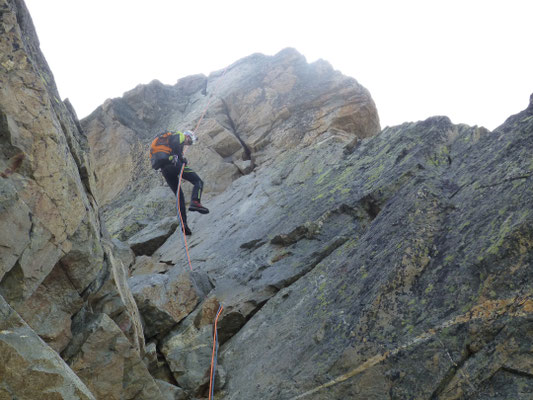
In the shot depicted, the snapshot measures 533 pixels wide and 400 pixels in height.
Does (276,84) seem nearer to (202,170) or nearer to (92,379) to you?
(202,170)

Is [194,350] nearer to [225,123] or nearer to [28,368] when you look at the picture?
[28,368]

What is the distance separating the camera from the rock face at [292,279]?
199 inches

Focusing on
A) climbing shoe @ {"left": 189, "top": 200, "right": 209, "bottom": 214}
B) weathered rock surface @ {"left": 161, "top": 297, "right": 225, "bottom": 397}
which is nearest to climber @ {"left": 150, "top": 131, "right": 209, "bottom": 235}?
climbing shoe @ {"left": 189, "top": 200, "right": 209, "bottom": 214}

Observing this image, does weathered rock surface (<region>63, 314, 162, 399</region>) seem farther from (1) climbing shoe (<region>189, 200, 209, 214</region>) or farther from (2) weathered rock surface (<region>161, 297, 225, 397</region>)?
(1) climbing shoe (<region>189, 200, 209, 214</region>)

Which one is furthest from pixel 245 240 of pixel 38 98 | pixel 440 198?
pixel 38 98

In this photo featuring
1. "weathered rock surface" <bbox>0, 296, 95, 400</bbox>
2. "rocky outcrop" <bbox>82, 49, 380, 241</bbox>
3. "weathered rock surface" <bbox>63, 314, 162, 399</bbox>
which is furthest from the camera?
"rocky outcrop" <bbox>82, 49, 380, 241</bbox>

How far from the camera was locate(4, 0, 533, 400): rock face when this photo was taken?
5055 millimetres

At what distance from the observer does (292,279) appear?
845 cm

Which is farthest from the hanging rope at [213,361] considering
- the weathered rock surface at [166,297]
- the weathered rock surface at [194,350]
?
the weathered rock surface at [166,297]

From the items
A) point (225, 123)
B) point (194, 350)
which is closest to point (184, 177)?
point (225, 123)

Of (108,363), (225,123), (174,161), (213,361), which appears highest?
(225,123)

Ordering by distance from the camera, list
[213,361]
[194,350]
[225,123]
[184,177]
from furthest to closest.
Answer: [225,123] < [184,177] < [194,350] < [213,361]

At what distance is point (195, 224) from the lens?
45.5 ft

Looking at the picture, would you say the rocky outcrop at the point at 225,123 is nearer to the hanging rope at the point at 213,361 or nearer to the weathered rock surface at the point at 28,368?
the hanging rope at the point at 213,361
